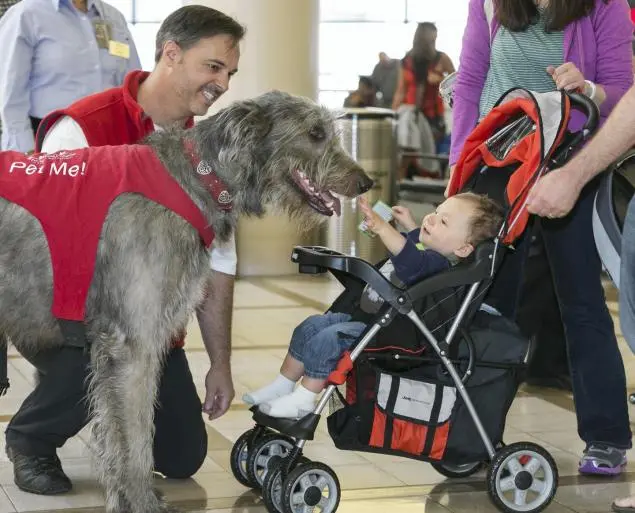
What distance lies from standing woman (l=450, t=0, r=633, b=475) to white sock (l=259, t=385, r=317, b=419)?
3.20ft

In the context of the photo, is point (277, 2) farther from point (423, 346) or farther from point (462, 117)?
point (423, 346)

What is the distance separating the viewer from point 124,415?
3068 millimetres

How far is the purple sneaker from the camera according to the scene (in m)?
3.77

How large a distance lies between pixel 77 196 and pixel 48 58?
3005 millimetres

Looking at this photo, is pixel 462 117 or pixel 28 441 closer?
pixel 28 441

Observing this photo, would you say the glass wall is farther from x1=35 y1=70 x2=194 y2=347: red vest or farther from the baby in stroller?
the baby in stroller

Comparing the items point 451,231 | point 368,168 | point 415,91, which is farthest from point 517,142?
point 415,91

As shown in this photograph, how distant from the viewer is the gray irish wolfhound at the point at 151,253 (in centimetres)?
301

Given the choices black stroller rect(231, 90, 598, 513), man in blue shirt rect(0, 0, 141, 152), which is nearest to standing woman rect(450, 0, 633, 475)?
black stroller rect(231, 90, 598, 513)

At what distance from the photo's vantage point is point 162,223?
304 centimetres

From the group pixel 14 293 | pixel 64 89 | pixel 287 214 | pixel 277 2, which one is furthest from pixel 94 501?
pixel 277 2

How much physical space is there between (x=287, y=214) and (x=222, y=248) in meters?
0.37

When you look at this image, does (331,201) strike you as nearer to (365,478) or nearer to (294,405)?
(294,405)

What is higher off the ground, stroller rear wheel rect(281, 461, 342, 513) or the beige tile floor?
stroller rear wheel rect(281, 461, 342, 513)
